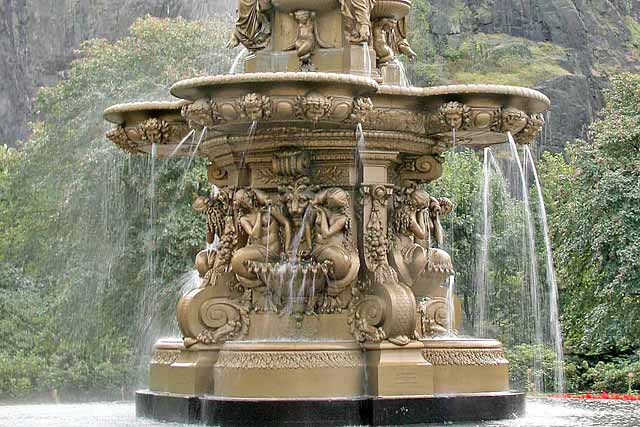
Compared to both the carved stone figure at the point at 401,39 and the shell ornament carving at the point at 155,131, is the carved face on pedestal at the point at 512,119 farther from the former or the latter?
the shell ornament carving at the point at 155,131

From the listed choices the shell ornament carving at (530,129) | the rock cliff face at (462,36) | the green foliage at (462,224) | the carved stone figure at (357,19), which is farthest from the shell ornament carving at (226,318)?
the rock cliff face at (462,36)

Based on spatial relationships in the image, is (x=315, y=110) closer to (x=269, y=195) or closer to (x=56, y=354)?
(x=269, y=195)

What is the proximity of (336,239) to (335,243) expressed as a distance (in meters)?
0.05

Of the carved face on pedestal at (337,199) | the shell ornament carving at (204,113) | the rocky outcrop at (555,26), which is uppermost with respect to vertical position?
the rocky outcrop at (555,26)

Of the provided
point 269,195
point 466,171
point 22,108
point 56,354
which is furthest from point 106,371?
point 22,108

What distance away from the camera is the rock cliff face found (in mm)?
68125

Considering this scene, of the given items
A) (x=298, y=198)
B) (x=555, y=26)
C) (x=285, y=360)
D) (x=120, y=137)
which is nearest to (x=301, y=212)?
(x=298, y=198)

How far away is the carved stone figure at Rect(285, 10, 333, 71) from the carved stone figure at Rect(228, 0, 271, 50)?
383 millimetres

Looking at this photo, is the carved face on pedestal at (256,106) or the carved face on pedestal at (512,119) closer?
the carved face on pedestal at (256,106)

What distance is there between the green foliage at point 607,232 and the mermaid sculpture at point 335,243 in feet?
61.1

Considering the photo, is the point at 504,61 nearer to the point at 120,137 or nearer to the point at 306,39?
the point at 120,137

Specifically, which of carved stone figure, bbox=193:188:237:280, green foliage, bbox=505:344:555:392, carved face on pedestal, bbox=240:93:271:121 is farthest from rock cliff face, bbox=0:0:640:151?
carved face on pedestal, bbox=240:93:271:121

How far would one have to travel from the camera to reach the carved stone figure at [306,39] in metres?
12.1

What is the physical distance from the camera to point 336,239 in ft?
37.5
